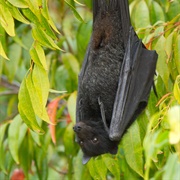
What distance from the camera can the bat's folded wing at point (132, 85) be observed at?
339cm

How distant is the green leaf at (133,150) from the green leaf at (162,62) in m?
0.34

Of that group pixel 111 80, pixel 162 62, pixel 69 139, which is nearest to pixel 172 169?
pixel 162 62

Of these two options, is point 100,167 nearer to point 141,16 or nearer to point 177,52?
point 177,52

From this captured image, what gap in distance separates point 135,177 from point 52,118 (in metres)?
0.73

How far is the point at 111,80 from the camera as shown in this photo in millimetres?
3641

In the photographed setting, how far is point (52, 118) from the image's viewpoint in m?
4.01

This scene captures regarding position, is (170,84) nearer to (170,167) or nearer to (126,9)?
(126,9)

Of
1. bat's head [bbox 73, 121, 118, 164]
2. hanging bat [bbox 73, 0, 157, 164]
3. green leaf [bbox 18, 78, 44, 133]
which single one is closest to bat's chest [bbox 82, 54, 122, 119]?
hanging bat [bbox 73, 0, 157, 164]


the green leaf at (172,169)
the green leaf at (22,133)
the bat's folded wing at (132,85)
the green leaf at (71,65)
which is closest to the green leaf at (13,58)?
the green leaf at (71,65)

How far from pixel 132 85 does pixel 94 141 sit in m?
0.48

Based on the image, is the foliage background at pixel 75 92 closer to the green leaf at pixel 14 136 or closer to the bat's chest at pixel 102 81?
the green leaf at pixel 14 136

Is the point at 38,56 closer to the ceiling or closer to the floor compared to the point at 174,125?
closer to the floor

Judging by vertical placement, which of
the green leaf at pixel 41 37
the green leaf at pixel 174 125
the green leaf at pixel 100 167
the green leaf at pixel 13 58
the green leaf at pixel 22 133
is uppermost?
the green leaf at pixel 174 125

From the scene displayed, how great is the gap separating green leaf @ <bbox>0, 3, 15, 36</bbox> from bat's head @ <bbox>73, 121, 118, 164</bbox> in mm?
1086
